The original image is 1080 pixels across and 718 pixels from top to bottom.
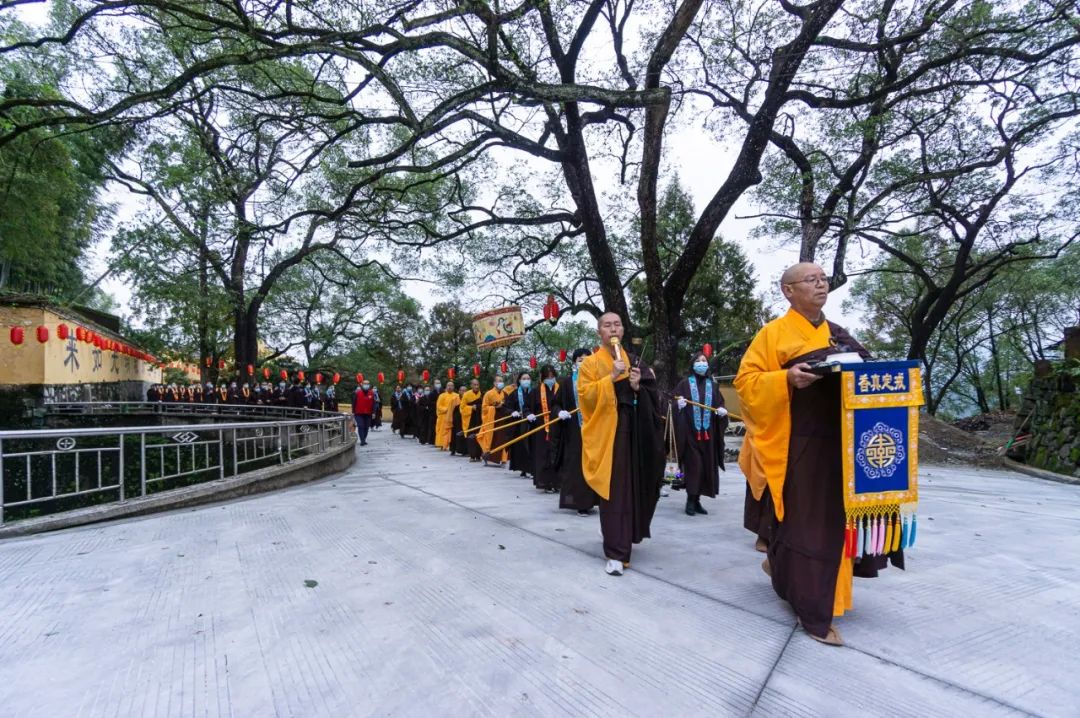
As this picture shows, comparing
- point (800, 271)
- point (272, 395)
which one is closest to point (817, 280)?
point (800, 271)

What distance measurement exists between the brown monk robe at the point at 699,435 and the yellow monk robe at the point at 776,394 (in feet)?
8.68

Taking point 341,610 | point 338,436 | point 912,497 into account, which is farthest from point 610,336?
point 338,436

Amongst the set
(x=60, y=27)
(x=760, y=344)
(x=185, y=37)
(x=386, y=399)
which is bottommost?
(x=386, y=399)

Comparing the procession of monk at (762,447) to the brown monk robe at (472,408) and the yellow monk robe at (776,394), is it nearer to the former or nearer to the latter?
the yellow monk robe at (776,394)

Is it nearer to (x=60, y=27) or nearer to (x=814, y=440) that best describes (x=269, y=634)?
(x=814, y=440)

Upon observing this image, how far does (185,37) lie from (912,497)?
34.6 ft

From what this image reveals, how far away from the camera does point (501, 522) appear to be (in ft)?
16.3

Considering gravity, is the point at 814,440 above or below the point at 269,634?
above

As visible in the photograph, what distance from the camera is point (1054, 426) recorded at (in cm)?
912

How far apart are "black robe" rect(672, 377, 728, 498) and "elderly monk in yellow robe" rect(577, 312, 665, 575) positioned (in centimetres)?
181

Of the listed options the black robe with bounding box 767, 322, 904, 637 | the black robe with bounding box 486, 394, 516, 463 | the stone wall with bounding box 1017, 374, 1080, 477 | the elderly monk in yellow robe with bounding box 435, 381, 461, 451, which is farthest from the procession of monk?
the elderly monk in yellow robe with bounding box 435, 381, 461, 451

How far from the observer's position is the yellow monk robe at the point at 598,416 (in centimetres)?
371

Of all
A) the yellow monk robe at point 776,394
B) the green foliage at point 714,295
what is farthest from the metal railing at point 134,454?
the green foliage at point 714,295

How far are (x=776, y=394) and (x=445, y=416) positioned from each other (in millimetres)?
12117
